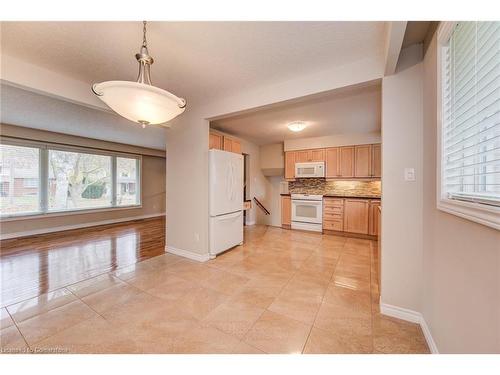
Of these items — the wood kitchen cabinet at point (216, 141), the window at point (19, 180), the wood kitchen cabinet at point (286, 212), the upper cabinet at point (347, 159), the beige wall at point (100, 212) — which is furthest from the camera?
the wood kitchen cabinet at point (286, 212)

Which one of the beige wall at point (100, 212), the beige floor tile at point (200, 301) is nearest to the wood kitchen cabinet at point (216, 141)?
the beige floor tile at point (200, 301)

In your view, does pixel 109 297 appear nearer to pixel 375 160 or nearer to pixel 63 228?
pixel 63 228

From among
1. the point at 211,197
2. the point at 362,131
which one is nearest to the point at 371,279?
the point at 211,197

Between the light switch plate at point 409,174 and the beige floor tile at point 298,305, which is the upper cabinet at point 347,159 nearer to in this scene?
the light switch plate at point 409,174

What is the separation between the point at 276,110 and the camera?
3283mm

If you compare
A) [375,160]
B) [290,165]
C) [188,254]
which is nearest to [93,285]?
[188,254]

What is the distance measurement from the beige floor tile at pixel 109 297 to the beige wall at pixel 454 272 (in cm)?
262

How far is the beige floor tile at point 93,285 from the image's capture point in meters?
2.14

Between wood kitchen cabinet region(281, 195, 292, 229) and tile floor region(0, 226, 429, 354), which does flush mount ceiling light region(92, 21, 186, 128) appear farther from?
wood kitchen cabinet region(281, 195, 292, 229)

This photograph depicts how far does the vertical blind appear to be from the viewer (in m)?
0.83

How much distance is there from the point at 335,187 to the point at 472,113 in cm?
446

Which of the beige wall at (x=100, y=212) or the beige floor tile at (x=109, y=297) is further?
the beige wall at (x=100, y=212)

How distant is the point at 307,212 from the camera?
5.05 m
